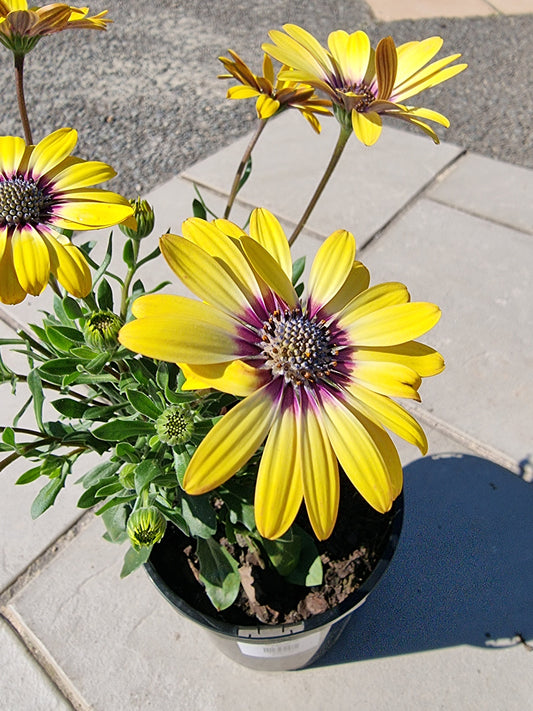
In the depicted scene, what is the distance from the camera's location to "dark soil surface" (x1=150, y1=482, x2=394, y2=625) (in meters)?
0.99

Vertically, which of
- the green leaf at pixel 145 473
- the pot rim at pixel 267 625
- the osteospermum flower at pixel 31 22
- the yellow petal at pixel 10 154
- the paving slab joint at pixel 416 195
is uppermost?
the osteospermum flower at pixel 31 22

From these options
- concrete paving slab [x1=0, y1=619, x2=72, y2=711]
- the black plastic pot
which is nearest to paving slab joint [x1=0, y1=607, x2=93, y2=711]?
concrete paving slab [x1=0, y1=619, x2=72, y2=711]

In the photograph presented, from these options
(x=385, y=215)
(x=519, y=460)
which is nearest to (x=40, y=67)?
(x=385, y=215)

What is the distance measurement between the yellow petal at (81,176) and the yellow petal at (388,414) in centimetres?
36

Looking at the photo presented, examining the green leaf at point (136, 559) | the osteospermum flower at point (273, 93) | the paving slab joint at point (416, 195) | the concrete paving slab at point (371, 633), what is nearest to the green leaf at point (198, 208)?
the osteospermum flower at point (273, 93)

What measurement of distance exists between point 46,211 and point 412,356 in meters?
0.43

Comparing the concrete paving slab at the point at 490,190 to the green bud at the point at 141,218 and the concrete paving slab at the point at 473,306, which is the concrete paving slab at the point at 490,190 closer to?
the concrete paving slab at the point at 473,306

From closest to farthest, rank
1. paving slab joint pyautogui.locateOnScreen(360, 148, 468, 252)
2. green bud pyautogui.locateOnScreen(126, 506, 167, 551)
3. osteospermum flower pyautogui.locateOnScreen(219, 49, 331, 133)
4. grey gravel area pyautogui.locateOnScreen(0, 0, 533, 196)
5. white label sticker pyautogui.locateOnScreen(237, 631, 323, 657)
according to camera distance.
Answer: green bud pyautogui.locateOnScreen(126, 506, 167, 551) → osteospermum flower pyautogui.locateOnScreen(219, 49, 331, 133) → white label sticker pyautogui.locateOnScreen(237, 631, 323, 657) → paving slab joint pyautogui.locateOnScreen(360, 148, 468, 252) → grey gravel area pyautogui.locateOnScreen(0, 0, 533, 196)

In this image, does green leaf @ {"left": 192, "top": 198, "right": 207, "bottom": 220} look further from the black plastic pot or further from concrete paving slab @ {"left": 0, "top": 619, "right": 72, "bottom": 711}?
concrete paving slab @ {"left": 0, "top": 619, "right": 72, "bottom": 711}

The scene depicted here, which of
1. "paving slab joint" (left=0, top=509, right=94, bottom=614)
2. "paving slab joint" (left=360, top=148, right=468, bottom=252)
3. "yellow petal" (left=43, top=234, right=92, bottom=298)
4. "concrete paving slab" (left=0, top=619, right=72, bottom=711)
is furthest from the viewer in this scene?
"paving slab joint" (left=360, top=148, right=468, bottom=252)

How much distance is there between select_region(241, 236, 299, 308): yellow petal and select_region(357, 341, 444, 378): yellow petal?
0.10 metres

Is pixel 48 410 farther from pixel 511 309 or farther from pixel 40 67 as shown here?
pixel 40 67

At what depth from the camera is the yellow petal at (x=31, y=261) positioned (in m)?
0.62

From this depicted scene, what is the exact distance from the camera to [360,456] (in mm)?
602
